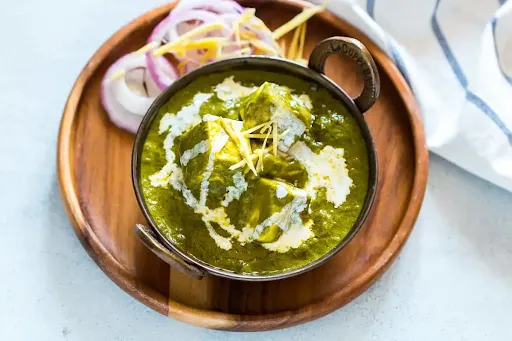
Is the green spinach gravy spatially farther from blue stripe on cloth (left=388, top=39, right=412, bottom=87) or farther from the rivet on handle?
blue stripe on cloth (left=388, top=39, right=412, bottom=87)

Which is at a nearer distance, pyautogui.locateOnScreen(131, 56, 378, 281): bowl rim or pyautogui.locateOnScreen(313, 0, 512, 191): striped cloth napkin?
pyautogui.locateOnScreen(131, 56, 378, 281): bowl rim

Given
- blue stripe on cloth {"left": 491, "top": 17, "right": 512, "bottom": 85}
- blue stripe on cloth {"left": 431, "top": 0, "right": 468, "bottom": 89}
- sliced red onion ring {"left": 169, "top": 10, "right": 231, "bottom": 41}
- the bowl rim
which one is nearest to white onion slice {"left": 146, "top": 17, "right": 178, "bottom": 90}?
sliced red onion ring {"left": 169, "top": 10, "right": 231, "bottom": 41}

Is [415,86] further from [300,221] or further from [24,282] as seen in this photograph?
[24,282]

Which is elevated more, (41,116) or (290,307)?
(41,116)

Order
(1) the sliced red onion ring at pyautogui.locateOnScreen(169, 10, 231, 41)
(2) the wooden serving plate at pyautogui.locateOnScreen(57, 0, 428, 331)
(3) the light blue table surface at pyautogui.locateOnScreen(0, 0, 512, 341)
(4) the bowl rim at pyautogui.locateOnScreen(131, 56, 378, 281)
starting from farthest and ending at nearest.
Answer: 1. (1) the sliced red onion ring at pyautogui.locateOnScreen(169, 10, 231, 41)
2. (3) the light blue table surface at pyautogui.locateOnScreen(0, 0, 512, 341)
3. (2) the wooden serving plate at pyautogui.locateOnScreen(57, 0, 428, 331)
4. (4) the bowl rim at pyautogui.locateOnScreen(131, 56, 378, 281)

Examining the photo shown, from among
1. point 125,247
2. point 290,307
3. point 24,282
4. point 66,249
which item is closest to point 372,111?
point 290,307

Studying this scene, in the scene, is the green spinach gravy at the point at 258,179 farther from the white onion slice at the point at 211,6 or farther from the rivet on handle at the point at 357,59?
the white onion slice at the point at 211,6
